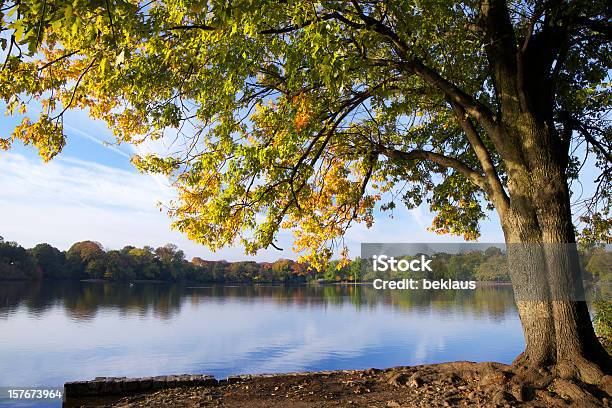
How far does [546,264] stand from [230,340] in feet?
69.4

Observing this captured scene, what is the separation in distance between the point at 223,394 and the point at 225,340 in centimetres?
1893

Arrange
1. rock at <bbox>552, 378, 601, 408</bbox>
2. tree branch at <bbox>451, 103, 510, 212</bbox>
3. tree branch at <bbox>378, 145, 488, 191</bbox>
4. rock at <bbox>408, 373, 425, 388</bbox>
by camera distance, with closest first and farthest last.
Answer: rock at <bbox>552, 378, 601, 408</bbox>
rock at <bbox>408, 373, 425, 388</bbox>
tree branch at <bbox>451, 103, 510, 212</bbox>
tree branch at <bbox>378, 145, 488, 191</bbox>

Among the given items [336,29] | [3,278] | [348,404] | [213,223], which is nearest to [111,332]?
[213,223]

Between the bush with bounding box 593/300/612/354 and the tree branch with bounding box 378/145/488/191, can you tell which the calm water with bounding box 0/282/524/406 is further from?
the tree branch with bounding box 378/145/488/191

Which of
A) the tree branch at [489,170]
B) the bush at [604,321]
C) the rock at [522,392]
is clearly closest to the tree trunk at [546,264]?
Answer: the tree branch at [489,170]

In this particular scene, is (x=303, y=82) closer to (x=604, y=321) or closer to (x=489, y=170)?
(x=489, y=170)

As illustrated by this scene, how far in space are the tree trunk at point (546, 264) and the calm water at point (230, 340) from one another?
37.4 ft

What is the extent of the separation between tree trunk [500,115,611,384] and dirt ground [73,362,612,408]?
47cm

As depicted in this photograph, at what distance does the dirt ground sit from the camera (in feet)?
19.8

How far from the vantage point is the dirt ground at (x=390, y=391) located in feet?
19.8

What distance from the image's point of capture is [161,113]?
8.47 metres

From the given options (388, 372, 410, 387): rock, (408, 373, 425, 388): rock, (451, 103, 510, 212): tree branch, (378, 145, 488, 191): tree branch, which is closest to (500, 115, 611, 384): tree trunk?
(451, 103, 510, 212): tree branch

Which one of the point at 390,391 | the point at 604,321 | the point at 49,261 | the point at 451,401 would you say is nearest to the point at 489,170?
the point at 451,401

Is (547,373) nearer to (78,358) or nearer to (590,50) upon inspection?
(590,50)
